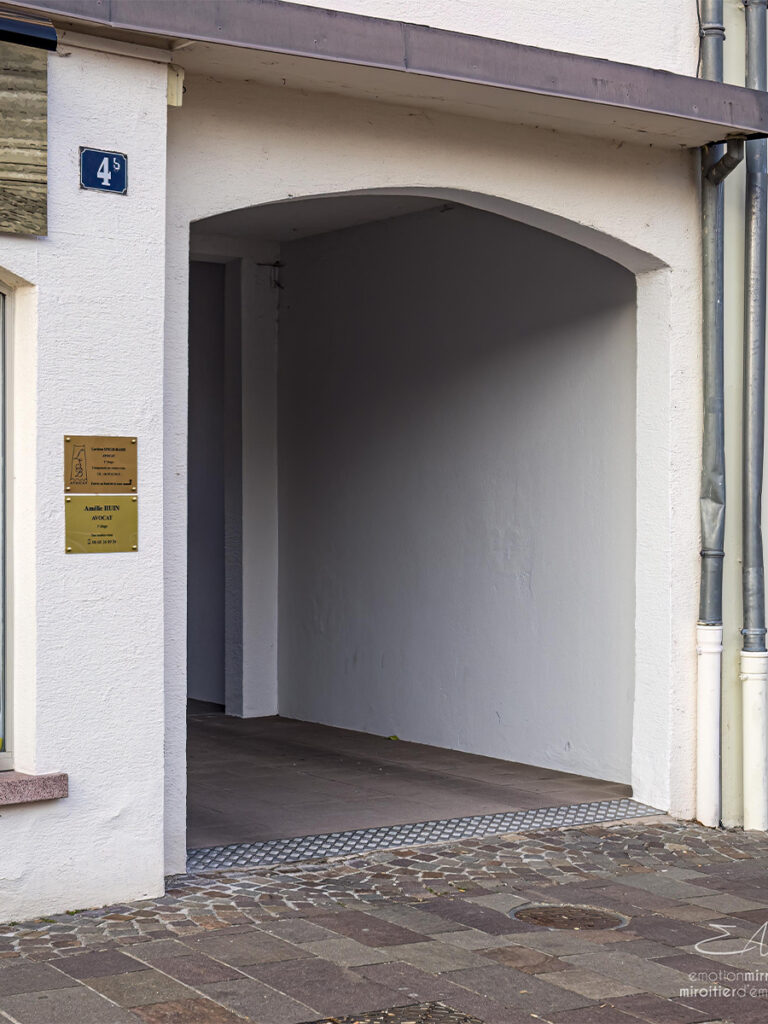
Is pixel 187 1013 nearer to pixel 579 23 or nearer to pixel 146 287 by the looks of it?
pixel 146 287

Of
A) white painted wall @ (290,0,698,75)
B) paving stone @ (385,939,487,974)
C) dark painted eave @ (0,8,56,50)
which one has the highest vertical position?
white painted wall @ (290,0,698,75)

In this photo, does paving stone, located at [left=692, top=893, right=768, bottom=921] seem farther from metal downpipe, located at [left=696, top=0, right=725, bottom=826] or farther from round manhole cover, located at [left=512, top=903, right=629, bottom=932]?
metal downpipe, located at [left=696, top=0, right=725, bottom=826]

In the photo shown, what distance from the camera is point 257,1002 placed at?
15.4 feet

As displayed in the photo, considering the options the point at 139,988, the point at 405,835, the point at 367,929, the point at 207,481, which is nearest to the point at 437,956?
the point at 367,929

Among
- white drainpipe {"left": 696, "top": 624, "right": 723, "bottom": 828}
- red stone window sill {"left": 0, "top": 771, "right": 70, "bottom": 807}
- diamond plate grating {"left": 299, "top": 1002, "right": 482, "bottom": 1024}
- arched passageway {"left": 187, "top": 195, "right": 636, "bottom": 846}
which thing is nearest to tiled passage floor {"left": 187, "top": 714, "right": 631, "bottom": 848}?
arched passageway {"left": 187, "top": 195, "right": 636, "bottom": 846}

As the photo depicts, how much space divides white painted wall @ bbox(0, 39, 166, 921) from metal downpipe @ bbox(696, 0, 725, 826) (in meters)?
3.16

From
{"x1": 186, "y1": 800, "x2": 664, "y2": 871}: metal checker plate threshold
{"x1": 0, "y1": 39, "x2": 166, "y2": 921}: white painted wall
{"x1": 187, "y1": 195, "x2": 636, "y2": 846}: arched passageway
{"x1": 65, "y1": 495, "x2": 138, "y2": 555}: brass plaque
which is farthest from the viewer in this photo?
{"x1": 187, "y1": 195, "x2": 636, "y2": 846}: arched passageway

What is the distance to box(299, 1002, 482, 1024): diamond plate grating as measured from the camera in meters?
4.52

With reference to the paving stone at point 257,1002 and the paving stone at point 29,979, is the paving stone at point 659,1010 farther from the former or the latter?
the paving stone at point 29,979

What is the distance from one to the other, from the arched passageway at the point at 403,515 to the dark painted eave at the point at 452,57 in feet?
4.81

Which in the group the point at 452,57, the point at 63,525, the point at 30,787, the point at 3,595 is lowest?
the point at 30,787

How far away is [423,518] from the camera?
10305 millimetres

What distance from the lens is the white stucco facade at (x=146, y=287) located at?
227 inches

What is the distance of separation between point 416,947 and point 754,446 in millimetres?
3652
